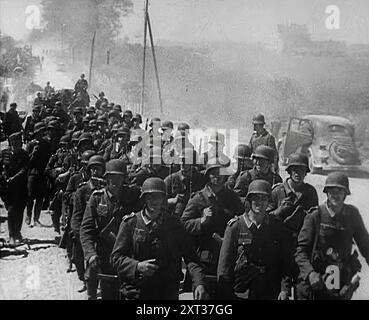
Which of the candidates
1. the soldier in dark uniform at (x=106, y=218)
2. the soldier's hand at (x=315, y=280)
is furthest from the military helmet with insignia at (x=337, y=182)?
the soldier in dark uniform at (x=106, y=218)

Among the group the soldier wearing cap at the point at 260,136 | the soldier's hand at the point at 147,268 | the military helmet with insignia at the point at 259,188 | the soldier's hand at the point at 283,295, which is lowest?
the soldier's hand at the point at 283,295

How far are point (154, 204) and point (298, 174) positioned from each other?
204 cm

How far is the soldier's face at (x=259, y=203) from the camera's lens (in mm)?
4945

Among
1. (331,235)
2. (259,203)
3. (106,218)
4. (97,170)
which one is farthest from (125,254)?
(97,170)

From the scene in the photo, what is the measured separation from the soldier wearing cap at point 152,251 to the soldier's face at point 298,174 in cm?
179

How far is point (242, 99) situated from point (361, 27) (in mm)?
11641

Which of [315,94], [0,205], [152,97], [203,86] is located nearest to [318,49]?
[315,94]

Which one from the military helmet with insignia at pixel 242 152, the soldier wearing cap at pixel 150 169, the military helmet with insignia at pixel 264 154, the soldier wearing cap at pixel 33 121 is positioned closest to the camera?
the military helmet with insignia at pixel 264 154

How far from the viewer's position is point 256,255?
4906mm

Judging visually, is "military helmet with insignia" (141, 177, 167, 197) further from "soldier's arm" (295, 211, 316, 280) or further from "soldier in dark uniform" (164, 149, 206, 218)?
"soldier in dark uniform" (164, 149, 206, 218)

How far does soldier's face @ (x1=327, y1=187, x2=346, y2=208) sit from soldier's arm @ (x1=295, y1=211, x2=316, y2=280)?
21cm

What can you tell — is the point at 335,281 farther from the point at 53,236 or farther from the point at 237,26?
the point at 237,26

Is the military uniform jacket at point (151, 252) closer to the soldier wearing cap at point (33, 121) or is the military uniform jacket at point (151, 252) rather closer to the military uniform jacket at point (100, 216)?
the military uniform jacket at point (100, 216)

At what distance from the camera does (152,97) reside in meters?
32.8
